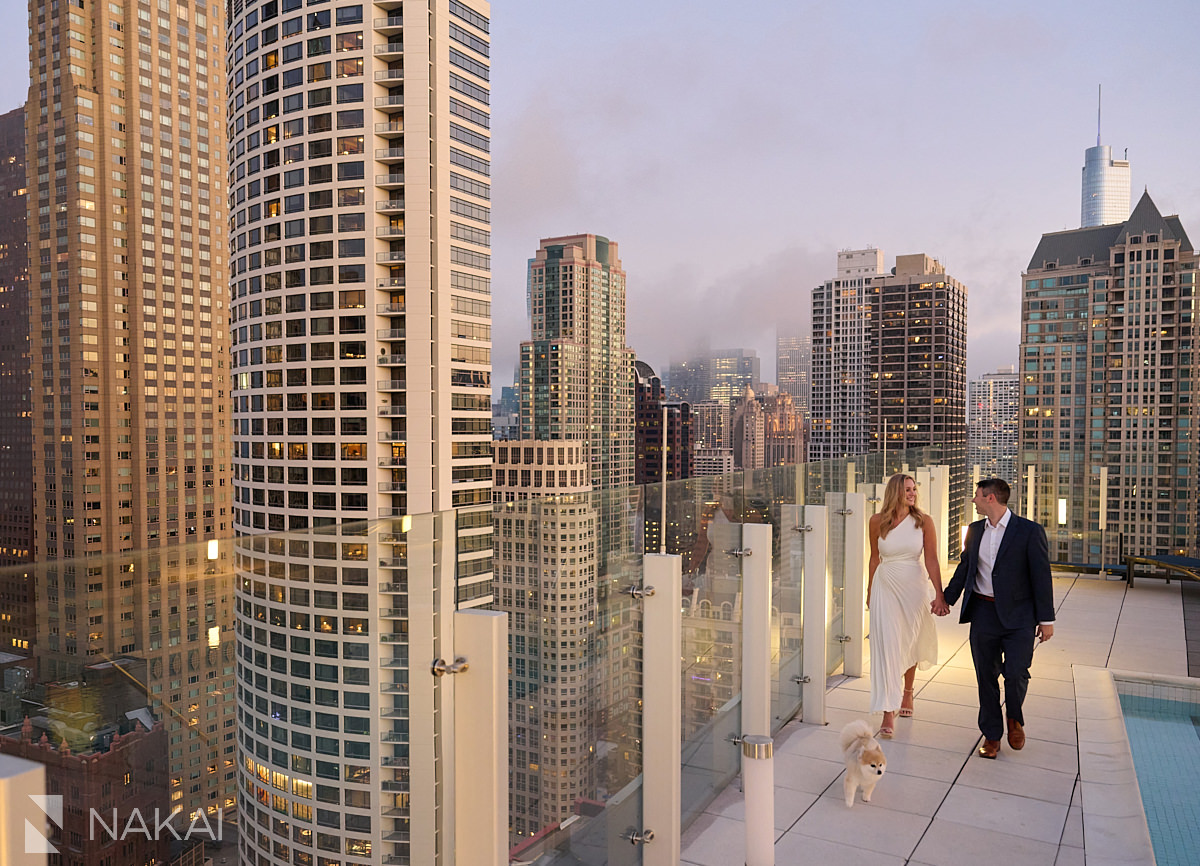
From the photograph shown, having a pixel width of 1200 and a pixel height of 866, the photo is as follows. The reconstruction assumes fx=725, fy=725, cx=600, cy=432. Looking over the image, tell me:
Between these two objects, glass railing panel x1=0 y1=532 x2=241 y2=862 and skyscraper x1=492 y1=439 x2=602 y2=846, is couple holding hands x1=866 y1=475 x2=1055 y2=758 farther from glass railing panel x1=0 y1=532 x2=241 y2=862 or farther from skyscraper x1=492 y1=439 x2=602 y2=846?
glass railing panel x1=0 y1=532 x2=241 y2=862

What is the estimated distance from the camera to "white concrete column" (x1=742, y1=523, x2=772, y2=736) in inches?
149

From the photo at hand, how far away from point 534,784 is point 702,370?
279 ft

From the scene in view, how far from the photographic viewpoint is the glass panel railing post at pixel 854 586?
17.2ft

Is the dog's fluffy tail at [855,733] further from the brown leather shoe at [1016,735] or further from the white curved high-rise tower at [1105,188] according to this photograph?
the white curved high-rise tower at [1105,188]

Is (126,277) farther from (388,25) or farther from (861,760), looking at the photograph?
(861,760)

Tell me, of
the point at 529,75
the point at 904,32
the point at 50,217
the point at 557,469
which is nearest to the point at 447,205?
the point at 557,469

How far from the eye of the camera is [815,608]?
4645 millimetres

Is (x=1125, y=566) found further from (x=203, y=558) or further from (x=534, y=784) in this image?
(x=203, y=558)

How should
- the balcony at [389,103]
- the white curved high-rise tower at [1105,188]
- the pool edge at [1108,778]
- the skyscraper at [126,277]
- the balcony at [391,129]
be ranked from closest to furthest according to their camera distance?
the pool edge at [1108,778], the balcony at [389,103], the balcony at [391,129], the skyscraper at [126,277], the white curved high-rise tower at [1105,188]

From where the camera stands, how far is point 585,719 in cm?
267

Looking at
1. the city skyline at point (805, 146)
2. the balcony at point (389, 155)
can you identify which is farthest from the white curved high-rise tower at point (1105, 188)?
the balcony at point (389, 155)

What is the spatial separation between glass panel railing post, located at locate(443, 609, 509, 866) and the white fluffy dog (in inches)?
78.3

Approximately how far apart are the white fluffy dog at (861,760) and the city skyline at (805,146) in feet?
91.3

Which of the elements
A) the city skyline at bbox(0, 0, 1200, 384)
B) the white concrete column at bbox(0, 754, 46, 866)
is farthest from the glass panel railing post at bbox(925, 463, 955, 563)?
the city skyline at bbox(0, 0, 1200, 384)
